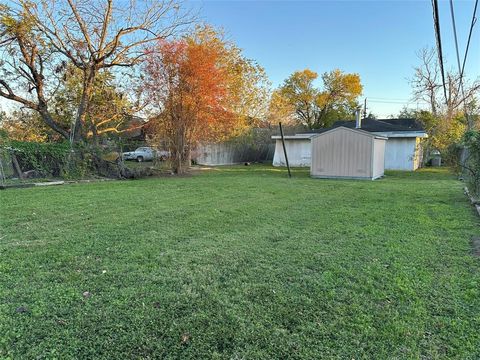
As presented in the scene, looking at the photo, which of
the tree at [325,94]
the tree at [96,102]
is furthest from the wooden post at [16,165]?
the tree at [325,94]

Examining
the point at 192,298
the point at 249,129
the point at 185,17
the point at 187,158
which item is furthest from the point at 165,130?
the point at 192,298

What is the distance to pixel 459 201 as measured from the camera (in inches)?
244

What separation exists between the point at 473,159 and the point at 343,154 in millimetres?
5397

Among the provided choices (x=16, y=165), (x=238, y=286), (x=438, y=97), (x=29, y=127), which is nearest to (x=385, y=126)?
(x=438, y=97)

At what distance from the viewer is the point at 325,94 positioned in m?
28.4

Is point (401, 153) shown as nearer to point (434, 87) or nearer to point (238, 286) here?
point (434, 87)

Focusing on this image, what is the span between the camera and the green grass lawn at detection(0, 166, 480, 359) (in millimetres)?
1778

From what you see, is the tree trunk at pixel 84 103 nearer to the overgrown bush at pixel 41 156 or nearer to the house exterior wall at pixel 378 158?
the overgrown bush at pixel 41 156

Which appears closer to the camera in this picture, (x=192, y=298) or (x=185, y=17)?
(x=192, y=298)

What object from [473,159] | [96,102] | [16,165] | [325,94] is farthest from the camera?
[325,94]

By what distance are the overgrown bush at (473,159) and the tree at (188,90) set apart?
7948mm

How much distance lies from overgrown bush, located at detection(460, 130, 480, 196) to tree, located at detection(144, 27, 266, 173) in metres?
7.95

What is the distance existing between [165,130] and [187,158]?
1414 mm

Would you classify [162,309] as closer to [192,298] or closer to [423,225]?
[192,298]
